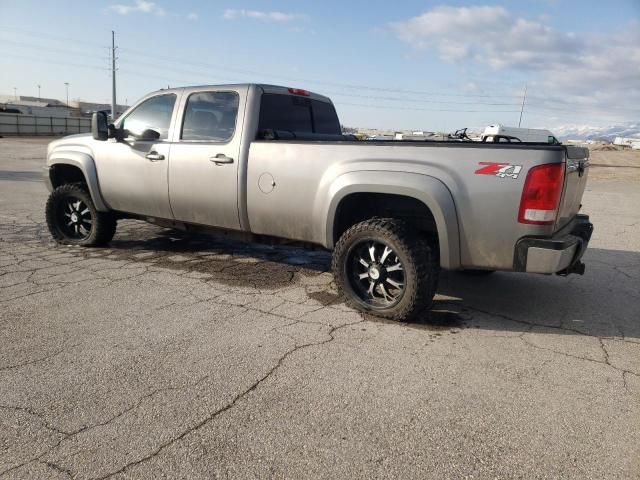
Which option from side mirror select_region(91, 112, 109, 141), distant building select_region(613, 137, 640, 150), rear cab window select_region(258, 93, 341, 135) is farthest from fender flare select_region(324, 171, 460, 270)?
distant building select_region(613, 137, 640, 150)

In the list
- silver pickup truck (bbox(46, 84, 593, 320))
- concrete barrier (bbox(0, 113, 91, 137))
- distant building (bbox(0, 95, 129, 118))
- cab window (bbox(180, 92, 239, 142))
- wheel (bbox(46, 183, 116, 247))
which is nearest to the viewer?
silver pickup truck (bbox(46, 84, 593, 320))

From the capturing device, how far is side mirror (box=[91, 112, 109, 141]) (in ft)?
17.8

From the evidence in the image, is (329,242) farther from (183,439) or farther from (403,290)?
(183,439)

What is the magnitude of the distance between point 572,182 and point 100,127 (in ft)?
15.6

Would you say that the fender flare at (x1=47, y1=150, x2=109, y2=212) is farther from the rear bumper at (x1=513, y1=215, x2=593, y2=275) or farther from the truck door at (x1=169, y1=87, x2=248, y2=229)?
the rear bumper at (x1=513, y1=215, x2=593, y2=275)

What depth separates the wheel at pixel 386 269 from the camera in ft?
12.8

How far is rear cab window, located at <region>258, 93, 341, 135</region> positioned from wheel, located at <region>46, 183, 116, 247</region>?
2.59 meters

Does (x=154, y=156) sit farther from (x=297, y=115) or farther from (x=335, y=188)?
(x=335, y=188)

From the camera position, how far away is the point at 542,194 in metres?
3.41

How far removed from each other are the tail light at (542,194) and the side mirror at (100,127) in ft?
14.5

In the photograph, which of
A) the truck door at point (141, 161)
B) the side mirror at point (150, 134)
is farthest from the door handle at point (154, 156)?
the side mirror at point (150, 134)

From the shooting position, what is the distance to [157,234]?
24.1 feet

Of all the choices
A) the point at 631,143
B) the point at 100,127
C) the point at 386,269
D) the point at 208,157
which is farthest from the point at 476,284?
the point at 631,143

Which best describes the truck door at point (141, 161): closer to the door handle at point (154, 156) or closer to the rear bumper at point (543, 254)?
the door handle at point (154, 156)
